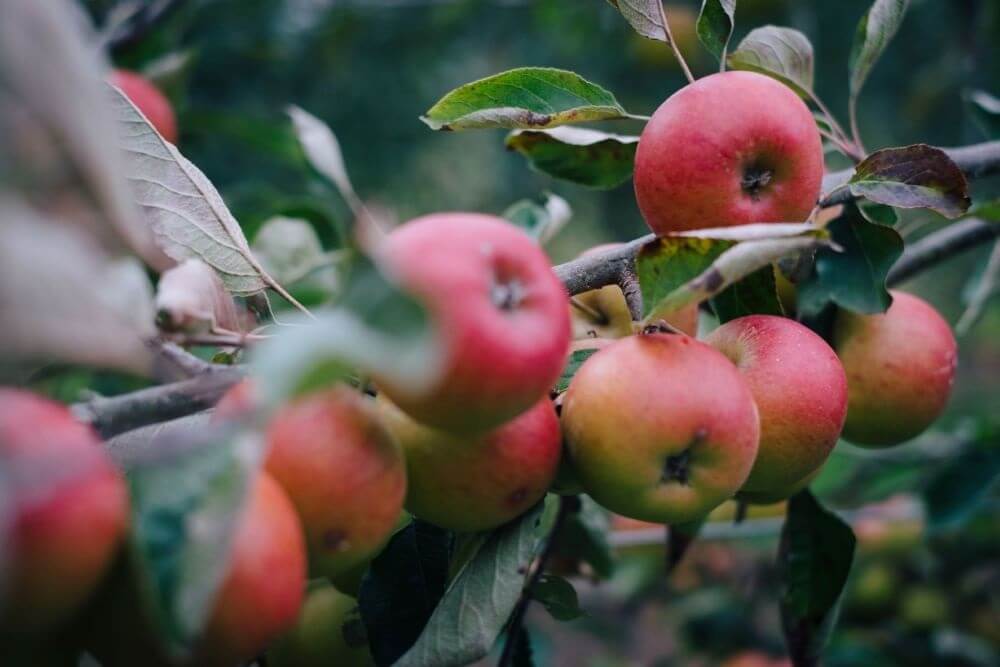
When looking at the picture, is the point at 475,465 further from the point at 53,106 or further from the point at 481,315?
the point at 53,106

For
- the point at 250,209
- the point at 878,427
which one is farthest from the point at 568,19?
the point at 878,427

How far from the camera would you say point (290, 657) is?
0.70 meters

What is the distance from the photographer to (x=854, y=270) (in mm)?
727

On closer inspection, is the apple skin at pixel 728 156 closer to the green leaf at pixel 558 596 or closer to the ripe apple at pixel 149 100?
the green leaf at pixel 558 596

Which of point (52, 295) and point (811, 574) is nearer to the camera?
point (52, 295)

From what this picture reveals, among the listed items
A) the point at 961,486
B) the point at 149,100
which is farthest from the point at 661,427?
the point at 149,100

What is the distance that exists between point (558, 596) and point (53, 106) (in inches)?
20.7

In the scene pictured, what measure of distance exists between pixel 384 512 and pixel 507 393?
10 centimetres

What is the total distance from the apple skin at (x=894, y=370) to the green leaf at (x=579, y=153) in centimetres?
24

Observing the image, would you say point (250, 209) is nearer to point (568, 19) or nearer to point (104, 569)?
point (104, 569)

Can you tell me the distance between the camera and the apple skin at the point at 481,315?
1.35 ft

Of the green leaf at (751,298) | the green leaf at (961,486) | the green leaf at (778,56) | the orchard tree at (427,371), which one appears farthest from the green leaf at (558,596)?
the green leaf at (961,486)

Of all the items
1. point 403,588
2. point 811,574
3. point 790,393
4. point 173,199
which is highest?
point 173,199

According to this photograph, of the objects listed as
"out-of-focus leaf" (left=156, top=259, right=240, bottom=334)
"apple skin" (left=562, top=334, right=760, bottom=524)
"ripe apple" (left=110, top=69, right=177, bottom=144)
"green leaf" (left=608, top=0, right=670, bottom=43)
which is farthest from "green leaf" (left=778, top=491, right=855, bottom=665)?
"ripe apple" (left=110, top=69, right=177, bottom=144)
